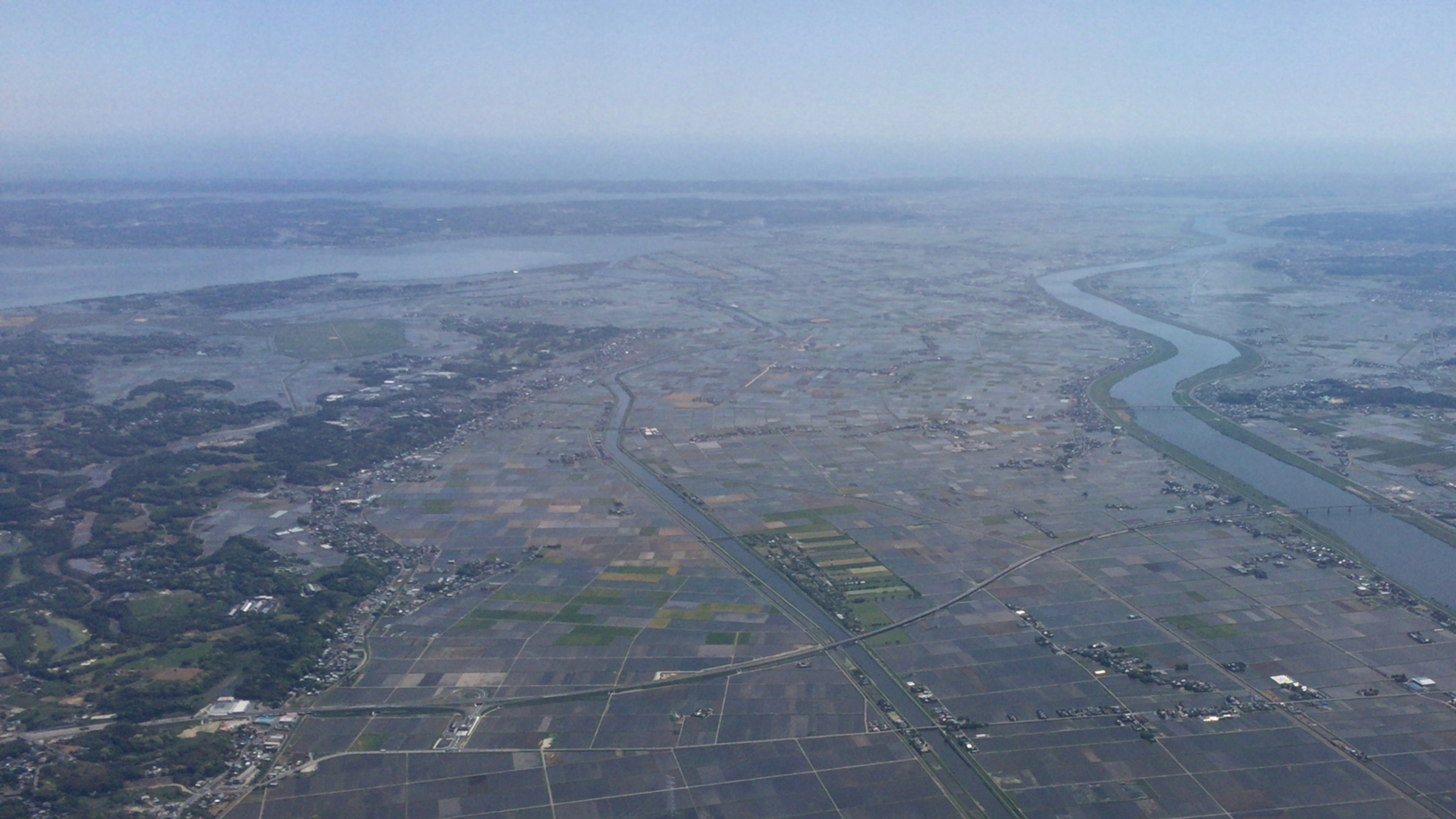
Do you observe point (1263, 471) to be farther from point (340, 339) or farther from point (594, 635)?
point (340, 339)

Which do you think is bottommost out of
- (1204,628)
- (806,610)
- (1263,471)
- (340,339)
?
(806,610)

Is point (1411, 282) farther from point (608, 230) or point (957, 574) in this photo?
point (608, 230)

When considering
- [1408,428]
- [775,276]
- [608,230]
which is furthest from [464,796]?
[608,230]

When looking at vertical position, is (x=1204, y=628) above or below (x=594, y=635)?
above

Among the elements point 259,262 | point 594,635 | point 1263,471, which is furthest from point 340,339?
point 1263,471

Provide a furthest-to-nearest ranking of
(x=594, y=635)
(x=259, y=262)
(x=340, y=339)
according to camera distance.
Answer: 1. (x=259, y=262)
2. (x=340, y=339)
3. (x=594, y=635)

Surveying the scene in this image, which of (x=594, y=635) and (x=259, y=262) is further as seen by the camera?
(x=259, y=262)

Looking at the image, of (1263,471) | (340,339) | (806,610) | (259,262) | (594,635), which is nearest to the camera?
(594,635)
